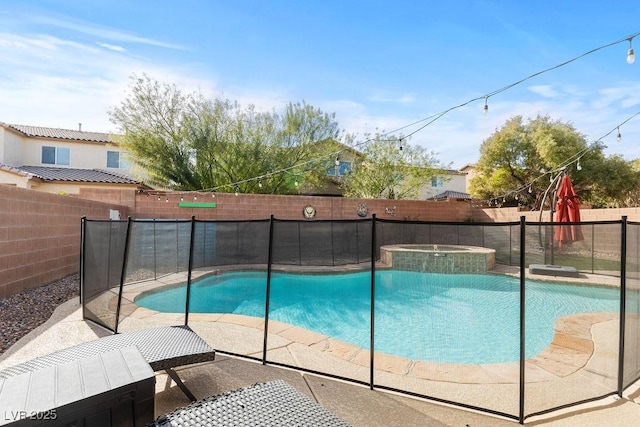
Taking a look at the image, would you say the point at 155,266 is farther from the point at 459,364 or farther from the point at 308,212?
the point at 308,212

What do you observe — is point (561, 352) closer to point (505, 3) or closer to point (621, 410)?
point (621, 410)

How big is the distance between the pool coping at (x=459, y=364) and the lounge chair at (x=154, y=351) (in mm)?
1419

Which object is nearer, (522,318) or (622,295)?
(522,318)

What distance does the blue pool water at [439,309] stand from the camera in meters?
2.91

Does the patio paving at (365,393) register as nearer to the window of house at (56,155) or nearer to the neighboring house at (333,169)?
the neighboring house at (333,169)

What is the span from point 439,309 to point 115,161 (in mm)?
19927

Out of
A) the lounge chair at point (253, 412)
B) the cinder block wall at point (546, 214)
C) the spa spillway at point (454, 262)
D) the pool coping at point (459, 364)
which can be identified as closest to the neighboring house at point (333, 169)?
the cinder block wall at point (546, 214)

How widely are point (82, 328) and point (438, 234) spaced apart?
443 cm

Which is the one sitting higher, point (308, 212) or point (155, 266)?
point (308, 212)

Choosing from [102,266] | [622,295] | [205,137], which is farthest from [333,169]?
[622,295]

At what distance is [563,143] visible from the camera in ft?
56.5

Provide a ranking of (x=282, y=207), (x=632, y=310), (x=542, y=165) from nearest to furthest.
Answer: (x=632, y=310) < (x=282, y=207) < (x=542, y=165)

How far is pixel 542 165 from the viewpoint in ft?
61.2

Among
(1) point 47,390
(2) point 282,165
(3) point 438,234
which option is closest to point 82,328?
(1) point 47,390
